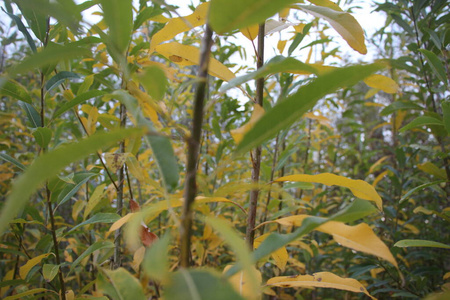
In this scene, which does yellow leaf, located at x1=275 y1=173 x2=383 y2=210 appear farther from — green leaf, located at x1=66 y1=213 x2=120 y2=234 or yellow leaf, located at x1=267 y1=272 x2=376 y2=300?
green leaf, located at x1=66 y1=213 x2=120 y2=234

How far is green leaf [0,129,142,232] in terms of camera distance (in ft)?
1.07

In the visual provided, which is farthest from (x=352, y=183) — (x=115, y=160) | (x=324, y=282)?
(x=115, y=160)

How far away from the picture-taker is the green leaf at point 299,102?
1.38 feet

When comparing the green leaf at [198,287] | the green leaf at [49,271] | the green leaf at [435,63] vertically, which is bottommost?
the green leaf at [49,271]

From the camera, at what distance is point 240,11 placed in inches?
15.7

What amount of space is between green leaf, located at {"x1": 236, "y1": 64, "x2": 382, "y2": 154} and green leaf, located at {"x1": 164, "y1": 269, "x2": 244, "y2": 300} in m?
0.19

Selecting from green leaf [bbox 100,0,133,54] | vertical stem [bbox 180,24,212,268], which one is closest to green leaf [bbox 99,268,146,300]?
vertical stem [bbox 180,24,212,268]

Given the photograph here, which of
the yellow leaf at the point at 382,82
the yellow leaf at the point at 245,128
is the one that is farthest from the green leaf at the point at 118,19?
the yellow leaf at the point at 382,82

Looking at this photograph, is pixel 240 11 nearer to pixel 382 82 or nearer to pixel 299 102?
pixel 299 102

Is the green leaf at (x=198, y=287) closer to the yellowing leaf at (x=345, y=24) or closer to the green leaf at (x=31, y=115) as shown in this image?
the yellowing leaf at (x=345, y=24)

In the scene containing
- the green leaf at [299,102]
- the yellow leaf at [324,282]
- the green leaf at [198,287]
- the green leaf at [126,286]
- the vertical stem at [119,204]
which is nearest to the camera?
the green leaf at [198,287]

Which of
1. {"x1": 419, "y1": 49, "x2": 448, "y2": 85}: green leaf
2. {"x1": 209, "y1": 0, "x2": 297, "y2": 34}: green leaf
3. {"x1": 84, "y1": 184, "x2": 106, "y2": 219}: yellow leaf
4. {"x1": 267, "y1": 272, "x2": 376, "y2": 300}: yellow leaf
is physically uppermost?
{"x1": 419, "y1": 49, "x2": 448, "y2": 85}: green leaf

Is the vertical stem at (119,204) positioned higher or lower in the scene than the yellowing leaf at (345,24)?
lower

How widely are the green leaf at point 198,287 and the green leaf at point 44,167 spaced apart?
189 mm
